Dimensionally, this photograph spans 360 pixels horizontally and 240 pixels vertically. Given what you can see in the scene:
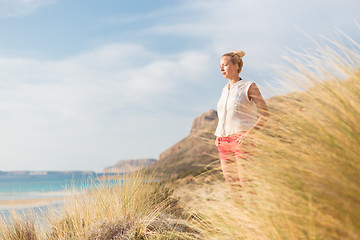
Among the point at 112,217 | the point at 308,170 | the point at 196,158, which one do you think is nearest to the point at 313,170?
the point at 308,170

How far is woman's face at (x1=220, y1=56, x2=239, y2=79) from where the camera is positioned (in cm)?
335

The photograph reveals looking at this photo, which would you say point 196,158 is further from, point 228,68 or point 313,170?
point 313,170

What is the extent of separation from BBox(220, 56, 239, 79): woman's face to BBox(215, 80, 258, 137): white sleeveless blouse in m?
0.12

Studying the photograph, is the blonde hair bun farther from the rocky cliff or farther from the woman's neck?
the rocky cliff

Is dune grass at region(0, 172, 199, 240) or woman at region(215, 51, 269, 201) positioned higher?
woman at region(215, 51, 269, 201)

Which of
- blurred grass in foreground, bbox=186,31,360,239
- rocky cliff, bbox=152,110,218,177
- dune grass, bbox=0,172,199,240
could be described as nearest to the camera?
blurred grass in foreground, bbox=186,31,360,239

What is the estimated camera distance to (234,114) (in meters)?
3.15

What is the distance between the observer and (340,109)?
1.96m

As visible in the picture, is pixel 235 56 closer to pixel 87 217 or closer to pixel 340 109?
pixel 340 109

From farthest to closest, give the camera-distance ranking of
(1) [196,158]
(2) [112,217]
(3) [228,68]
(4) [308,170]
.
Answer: (1) [196,158]
(2) [112,217]
(3) [228,68]
(4) [308,170]

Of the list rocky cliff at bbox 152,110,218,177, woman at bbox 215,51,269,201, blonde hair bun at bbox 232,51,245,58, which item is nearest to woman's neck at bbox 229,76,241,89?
woman at bbox 215,51,269,201

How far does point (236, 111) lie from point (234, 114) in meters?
0.05

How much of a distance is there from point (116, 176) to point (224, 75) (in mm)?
2291

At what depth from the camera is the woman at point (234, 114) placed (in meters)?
2.95
